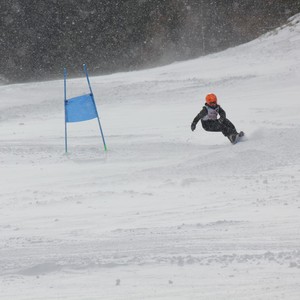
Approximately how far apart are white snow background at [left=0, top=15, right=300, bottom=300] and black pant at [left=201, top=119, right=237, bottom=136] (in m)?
0.33

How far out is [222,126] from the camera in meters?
10.4

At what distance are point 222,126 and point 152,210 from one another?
169 inches

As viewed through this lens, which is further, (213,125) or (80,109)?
(80,109)

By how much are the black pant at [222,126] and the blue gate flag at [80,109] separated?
6.86ft

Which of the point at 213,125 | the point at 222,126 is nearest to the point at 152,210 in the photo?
the point at 222,126

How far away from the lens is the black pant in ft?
33.9

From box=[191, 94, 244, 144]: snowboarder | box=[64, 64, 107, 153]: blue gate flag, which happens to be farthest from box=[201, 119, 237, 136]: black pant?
box=[64, 64, 107, 153]: blue gate flag

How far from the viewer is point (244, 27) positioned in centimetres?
3494

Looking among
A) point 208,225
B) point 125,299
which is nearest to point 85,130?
point 208,225

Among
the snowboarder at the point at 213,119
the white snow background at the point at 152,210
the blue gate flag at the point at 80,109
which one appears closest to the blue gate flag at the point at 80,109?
the blue gate flag at the point at 80,109

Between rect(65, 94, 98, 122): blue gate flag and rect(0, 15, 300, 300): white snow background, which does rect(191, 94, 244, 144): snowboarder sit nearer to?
rect(0, 15, 300, 300): white snow background

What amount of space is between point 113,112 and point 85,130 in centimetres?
312

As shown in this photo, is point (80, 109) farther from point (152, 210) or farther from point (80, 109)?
point (152, 210)

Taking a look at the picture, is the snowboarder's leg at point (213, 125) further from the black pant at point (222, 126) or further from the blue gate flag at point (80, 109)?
the blue gate flag at point (80, 109)
